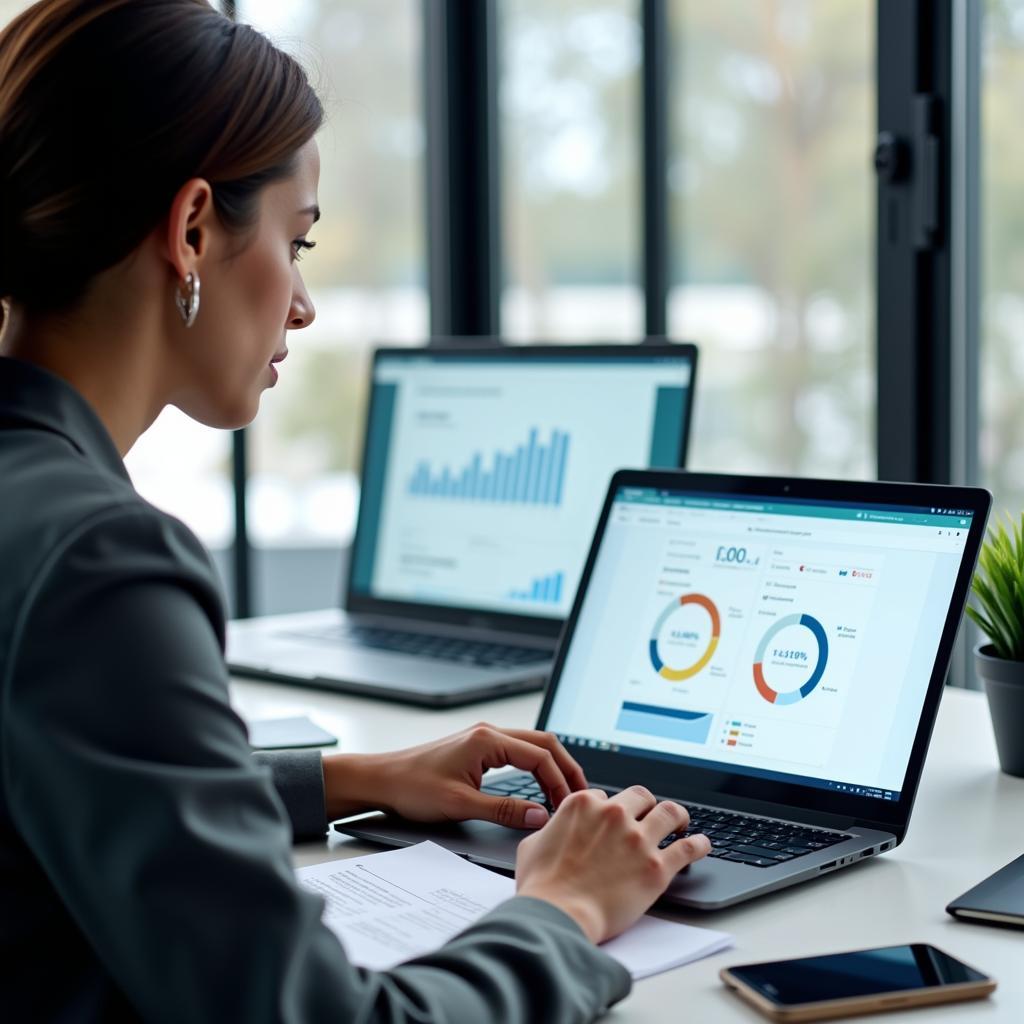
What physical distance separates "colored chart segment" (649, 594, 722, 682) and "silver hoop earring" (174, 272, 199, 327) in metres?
0.50

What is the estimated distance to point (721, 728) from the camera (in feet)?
3.59

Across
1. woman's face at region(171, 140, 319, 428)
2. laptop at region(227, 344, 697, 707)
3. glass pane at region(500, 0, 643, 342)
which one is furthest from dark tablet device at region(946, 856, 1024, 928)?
glass pane at region(500, 0, 643, 342)

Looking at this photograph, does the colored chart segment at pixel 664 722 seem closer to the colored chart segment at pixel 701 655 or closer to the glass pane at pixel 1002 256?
the colored chart segment at pixel 701 655

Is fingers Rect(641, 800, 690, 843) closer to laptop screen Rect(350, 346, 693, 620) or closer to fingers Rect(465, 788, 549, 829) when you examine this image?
fingers Rect(465, 788, 549, 829)

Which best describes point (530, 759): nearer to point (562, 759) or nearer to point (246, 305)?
point (562, 759)

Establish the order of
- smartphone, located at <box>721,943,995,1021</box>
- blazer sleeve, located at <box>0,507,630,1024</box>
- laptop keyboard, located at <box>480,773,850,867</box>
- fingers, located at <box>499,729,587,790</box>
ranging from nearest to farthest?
blazer sleeve, located at <box>0,507,630,1024</box>, smartphone, located at <box>721,943,995,1021</box>, laptop keyboard, located at <box>480,773,850,867</box>, fingers, located at <box>499,729,587,790</box>

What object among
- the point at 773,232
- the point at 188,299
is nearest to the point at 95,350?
the point at 188,299

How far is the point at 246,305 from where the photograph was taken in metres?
0.89

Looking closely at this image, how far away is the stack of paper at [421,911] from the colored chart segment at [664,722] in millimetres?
219

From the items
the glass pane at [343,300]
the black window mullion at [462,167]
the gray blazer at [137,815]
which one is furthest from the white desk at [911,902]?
the glass pane at [343,300]

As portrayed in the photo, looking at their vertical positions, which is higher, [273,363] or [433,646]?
[273,363]

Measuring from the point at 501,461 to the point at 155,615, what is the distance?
1131 mm

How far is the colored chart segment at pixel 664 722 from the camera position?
111cm

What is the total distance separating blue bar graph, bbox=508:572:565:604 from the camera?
5.53ft
